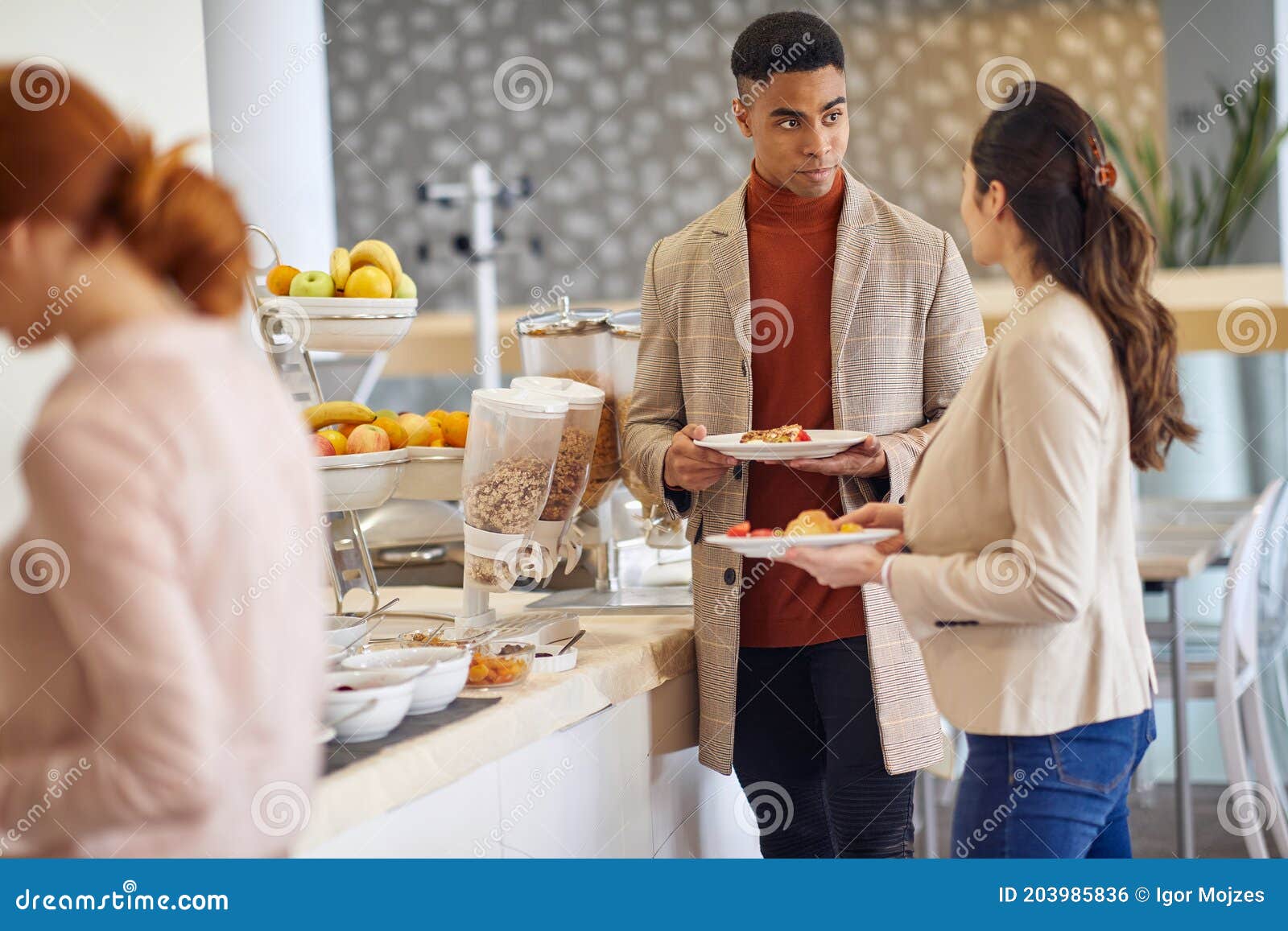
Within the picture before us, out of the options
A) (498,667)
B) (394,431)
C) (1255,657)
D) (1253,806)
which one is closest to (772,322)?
(394,431)

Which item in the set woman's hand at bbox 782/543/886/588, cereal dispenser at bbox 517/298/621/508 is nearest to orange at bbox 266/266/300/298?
cereal dispenser at bbox 517/298/621/508

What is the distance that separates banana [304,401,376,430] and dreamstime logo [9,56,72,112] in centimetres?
94

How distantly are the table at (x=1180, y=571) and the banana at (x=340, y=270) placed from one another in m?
2.09

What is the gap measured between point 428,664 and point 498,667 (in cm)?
19

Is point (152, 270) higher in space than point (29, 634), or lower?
higher

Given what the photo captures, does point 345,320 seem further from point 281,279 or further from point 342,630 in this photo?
point 342,630

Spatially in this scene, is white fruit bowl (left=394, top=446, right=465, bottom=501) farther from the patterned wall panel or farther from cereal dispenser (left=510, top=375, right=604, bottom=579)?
the patterned wall panel

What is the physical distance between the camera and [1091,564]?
4.49ft

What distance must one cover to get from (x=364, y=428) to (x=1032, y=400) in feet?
3.13

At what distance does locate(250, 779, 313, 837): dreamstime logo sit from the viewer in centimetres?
100

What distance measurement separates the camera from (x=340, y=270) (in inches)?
74.6
